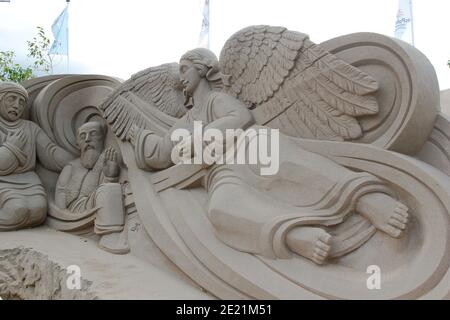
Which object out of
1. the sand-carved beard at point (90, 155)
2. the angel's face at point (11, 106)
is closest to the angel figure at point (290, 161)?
the sand-carved beard at point (90, 155)

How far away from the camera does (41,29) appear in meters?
11.0

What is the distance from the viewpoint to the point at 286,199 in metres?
2.77

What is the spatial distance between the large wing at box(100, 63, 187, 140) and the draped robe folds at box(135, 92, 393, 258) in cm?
79

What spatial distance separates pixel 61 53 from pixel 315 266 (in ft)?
27.2

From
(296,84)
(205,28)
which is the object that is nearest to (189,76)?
(296,84)

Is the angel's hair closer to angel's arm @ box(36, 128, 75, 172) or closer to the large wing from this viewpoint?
the large wing

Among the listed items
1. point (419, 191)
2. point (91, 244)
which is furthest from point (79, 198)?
point (419, 191)

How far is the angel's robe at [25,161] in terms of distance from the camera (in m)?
3.82

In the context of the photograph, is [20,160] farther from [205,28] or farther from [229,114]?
[205,28]

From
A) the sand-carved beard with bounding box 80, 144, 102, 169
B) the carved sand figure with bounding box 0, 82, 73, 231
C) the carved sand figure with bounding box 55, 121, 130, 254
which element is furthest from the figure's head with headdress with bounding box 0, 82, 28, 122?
the sand-carved beard with bounding box 80, 144, 102, 169

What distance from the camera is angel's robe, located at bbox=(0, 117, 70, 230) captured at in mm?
3816

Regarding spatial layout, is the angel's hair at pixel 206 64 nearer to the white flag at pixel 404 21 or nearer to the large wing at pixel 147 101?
the large wing at pixel 147 101

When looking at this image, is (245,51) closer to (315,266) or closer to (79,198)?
(315,266)

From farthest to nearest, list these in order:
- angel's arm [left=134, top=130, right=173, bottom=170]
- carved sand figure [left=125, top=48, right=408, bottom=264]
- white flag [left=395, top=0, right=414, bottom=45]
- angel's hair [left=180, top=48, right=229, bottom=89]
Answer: white flag [left=395, top=0, right=414, bottom=45] < angel's hair [left=180, top=48, right=229, bottom=89] < angel's arm [left=134, top=130, right=173, bottom=170] < carved sand figure [left=125, top=48, right=408, bottom=264]
